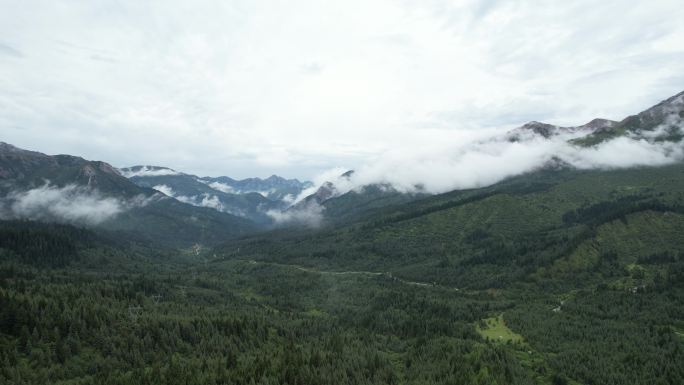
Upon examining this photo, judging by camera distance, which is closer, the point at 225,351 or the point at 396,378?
the point at 396,378

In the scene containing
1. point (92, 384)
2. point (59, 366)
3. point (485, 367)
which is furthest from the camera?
point (485, 367)

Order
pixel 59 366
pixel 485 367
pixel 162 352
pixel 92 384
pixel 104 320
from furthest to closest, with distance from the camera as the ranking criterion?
1. pixel 104 320
2. pixel 162 352
3. pixel 485 367
4. pixel 59 366
5. pixel 92 384

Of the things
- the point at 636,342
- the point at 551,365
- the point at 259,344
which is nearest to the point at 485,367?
the point at 551,365

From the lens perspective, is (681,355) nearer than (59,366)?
No

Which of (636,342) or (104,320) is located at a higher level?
(104,320)

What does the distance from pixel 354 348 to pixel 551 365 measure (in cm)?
7058

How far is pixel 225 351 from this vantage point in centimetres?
17138

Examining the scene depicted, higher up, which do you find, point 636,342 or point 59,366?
point 59,366

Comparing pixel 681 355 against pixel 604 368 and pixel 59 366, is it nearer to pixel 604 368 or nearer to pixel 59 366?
pixel 604 368

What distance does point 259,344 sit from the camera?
18250 centimetres

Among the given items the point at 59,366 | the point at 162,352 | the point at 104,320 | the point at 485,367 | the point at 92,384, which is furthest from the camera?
the point at 104,320

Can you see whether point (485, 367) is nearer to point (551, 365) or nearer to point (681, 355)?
point (551, 365)

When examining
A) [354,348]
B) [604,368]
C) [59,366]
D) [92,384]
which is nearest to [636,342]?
[604,368]

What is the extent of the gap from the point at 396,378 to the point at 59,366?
106 meters
